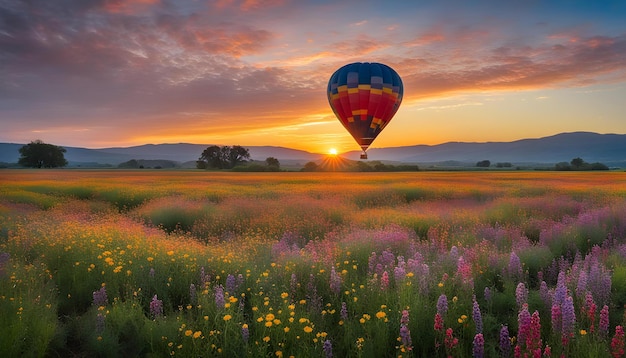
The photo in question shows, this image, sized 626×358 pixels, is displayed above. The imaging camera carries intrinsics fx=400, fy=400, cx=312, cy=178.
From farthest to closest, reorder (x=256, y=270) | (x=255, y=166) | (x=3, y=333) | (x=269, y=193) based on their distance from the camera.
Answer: (x=255, y=166) < (x=269, y=193) < (x=256, y=270) < (x=3, y=333)

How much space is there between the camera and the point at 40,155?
93.9 meters

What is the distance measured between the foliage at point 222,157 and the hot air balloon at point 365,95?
7083cm

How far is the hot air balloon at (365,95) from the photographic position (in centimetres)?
2373

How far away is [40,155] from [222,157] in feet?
140

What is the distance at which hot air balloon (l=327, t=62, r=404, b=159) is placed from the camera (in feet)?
77.9

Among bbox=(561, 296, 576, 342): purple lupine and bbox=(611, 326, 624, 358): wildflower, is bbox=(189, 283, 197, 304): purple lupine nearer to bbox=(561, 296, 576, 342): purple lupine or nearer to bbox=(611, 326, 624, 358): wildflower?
bbox=(561, 296, 576, 342): purple lupine

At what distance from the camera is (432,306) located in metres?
6.09

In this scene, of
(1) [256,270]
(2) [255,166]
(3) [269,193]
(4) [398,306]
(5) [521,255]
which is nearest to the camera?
(4) [398,306]

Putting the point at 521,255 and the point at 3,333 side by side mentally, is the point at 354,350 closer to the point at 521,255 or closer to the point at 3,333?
the point at 3,333

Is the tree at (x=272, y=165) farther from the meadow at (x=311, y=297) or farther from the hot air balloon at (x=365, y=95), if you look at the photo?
the meadow at (x=311, y=297)

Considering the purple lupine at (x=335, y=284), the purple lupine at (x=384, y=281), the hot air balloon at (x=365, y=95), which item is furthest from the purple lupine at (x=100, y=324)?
the hot air balloon at (x=365, y=95)

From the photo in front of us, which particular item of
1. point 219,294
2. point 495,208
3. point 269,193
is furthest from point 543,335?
point 269,193

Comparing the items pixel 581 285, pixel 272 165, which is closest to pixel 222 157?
pixel 272 165

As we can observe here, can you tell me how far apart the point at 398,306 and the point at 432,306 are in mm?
533
